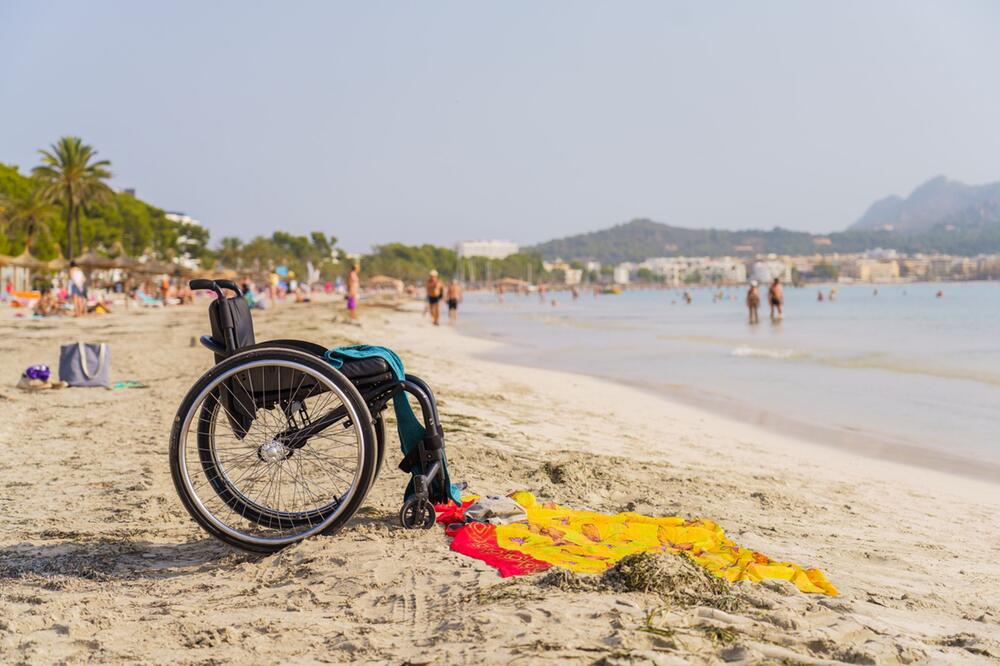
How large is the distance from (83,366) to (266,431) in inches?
269

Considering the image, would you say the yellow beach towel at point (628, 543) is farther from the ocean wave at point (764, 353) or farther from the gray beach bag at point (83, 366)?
the ocean wave at point (764, 353)

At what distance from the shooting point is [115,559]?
367cm

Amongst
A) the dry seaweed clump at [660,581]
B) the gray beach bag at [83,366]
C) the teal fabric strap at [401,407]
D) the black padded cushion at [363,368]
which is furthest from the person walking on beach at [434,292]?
the dry seaweed clump at [660,581]

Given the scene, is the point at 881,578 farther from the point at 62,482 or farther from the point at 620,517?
the point at 62,482

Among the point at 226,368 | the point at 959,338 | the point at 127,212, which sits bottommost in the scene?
the point at 959,338

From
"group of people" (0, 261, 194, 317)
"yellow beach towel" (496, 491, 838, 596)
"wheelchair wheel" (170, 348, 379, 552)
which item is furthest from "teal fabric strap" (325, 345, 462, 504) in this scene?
"group of people" (0, 261, 194, 317)

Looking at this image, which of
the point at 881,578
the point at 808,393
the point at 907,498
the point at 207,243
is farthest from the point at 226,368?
the point at 207,243

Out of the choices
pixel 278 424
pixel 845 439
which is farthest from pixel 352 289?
pixel 278 424

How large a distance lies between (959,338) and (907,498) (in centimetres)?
2288

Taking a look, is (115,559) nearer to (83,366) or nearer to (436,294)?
(83,366)

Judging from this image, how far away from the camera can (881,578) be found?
357cm

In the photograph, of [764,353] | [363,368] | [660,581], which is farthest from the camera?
[764,353]

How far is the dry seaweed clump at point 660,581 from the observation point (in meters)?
2.90

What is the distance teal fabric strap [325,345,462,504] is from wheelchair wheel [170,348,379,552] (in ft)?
0.61
